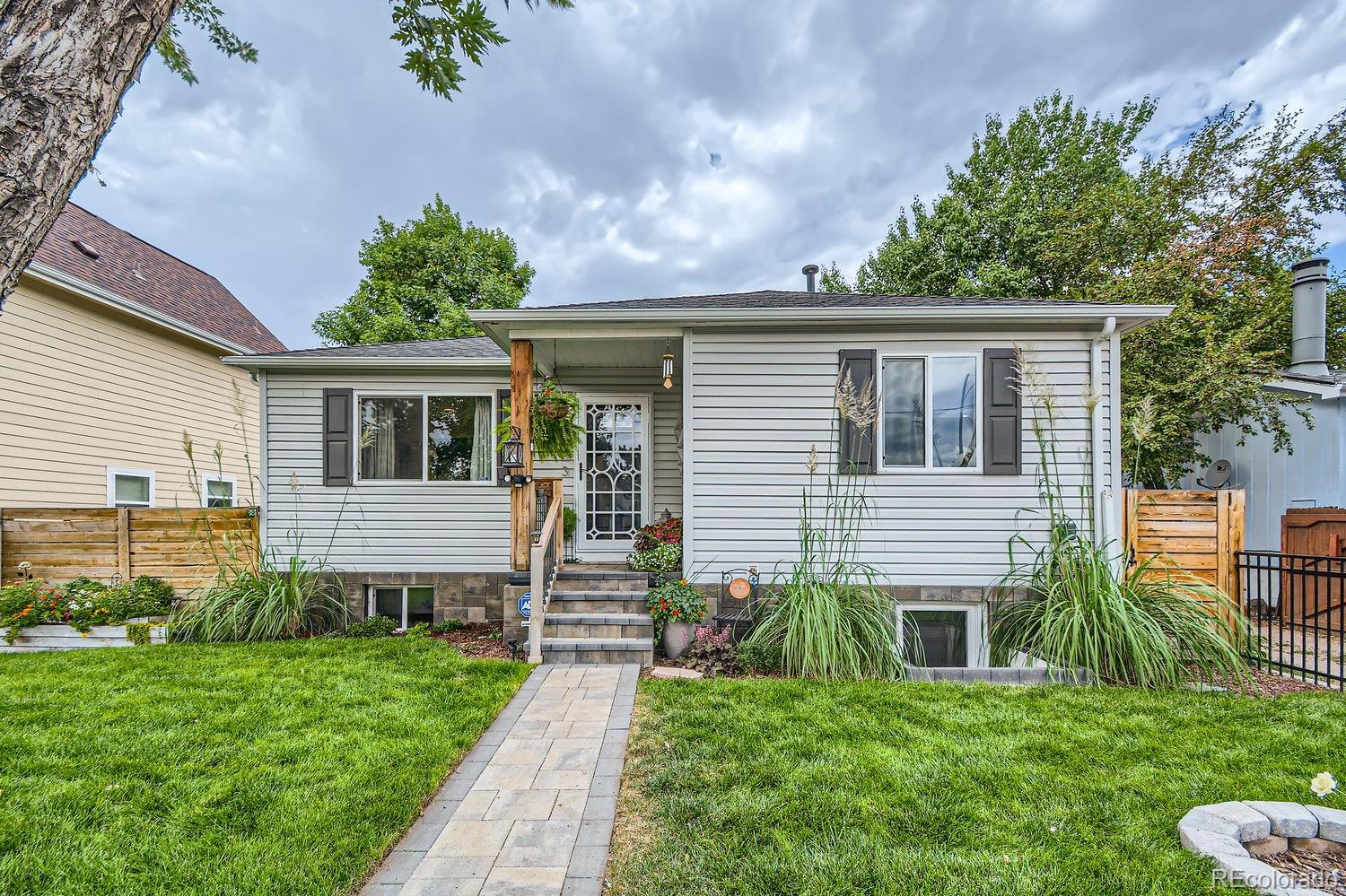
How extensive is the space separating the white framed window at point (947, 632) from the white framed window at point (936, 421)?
1.40m

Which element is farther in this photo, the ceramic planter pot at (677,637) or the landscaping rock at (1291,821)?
the ceramic planter pot at (677,637)

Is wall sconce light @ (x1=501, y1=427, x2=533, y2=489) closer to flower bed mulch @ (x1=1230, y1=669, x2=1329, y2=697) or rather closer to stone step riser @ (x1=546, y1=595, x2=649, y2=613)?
stone step riser @ (x1=546, y1=595, x2=649, y2=613)

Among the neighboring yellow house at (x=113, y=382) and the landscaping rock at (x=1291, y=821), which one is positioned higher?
the neighboring yellow house at (x=113, y=382)

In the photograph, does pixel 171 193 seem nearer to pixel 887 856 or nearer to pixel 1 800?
pixel 1 800

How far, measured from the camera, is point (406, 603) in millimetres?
6641

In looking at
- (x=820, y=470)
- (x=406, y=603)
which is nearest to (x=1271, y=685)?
(x=820, y=470)

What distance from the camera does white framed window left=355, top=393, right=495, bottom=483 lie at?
6645 millimetres

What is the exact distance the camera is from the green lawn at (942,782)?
2.06 metres

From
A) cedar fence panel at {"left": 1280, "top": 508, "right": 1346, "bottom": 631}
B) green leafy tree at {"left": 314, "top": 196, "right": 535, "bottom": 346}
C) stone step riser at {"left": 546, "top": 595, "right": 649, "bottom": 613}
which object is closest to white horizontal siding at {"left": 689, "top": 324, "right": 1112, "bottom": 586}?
stone step riser at {"left": 546, "top": 595, "right": 649, "bottom": 613}

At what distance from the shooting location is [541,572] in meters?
5.06

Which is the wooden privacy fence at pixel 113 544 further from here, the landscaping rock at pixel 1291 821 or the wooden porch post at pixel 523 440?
the landscaping rock at pixel 1291 821

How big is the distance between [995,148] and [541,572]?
16.2 meters

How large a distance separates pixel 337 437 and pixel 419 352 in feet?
4.57

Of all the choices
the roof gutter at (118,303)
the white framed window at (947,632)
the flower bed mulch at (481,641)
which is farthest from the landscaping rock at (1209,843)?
the roof gutter at (118,303)
